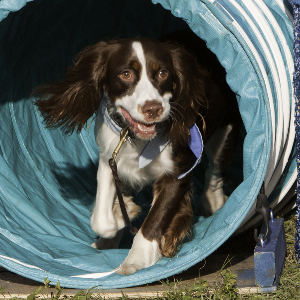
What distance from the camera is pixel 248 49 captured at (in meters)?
2.80

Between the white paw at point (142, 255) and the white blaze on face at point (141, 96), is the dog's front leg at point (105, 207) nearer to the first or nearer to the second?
the white paw at point (142, 255)

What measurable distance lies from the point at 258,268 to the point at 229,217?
33cm

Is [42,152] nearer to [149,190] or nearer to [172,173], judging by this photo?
[149,190]

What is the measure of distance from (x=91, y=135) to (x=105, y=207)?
67.0 inches

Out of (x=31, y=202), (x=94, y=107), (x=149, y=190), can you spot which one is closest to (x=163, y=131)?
(x=94, y=107)

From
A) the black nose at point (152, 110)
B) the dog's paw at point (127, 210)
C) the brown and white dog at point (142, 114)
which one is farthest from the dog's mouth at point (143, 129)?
the dog's paw at point (127, 210)

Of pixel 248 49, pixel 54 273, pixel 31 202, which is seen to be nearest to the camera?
pixel 248 49

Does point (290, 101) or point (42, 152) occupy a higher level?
point (290, 101)

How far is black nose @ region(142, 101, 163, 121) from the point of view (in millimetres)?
2984

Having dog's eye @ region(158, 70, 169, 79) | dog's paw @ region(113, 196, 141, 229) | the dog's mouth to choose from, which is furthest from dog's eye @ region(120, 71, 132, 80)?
dog's paw @ region(113, 196, 141, 229)

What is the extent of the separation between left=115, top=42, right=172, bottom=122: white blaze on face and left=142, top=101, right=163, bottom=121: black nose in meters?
0.03

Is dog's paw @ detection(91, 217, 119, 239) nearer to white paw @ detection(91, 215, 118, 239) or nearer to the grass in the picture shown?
white paw @ detection(91, 215, 118, 239)

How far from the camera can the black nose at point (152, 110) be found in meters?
2.98

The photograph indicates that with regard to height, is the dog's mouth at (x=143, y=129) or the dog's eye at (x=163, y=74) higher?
the dog's eye at (x=163, y=74)
